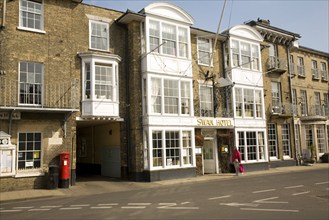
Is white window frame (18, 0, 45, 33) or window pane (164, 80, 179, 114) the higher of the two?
white window frame (18, 0, 45, 33)

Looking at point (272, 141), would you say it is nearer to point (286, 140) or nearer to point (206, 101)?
point (286, 140)

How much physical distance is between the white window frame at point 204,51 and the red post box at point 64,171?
36.0 ft

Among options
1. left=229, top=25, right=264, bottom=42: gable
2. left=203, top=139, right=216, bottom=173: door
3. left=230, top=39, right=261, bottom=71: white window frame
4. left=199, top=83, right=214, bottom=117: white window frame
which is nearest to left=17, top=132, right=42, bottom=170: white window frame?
left=199, top=83, right=214, bottom=117: white window frame

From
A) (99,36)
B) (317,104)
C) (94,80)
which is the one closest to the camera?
(94,80)

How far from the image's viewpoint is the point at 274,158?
2503cm

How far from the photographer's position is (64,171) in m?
15.4

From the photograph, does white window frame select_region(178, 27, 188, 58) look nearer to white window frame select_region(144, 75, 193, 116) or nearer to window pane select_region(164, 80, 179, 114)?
white window frame select_region(144, 75, 193, 116)

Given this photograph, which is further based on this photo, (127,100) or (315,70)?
(315,70)

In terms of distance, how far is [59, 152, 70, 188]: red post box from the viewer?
50.2ft

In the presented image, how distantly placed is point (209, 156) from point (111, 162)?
21.9ft

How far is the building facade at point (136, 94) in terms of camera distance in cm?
1535

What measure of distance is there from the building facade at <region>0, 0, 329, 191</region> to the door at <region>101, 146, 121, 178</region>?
0.07 metres

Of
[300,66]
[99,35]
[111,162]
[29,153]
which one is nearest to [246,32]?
[300,66]

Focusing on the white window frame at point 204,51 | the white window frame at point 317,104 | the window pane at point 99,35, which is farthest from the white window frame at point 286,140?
the window pane at point 99,35
